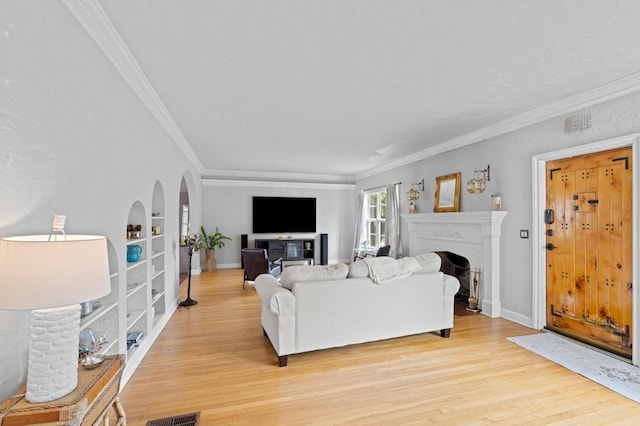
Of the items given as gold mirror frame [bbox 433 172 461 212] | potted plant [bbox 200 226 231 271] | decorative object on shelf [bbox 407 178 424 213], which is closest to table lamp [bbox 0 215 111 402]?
gold mirror frame [bbox 433 172 461 212]

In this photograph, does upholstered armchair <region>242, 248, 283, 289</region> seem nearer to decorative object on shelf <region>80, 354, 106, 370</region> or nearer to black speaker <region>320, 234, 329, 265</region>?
black speaker <region>320, 234, 329, 265</region>

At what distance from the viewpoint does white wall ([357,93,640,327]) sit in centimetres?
298

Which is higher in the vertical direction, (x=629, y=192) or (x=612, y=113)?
(x=612, y=113)

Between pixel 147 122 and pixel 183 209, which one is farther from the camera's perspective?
pixel 183 209

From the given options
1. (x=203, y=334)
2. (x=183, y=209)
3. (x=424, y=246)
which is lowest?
(x=203, y=334)

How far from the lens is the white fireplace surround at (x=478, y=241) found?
4.12m

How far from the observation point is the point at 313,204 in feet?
28.2

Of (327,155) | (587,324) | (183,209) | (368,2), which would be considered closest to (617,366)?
(587,324)

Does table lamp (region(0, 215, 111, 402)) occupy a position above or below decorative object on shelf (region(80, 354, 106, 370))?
above

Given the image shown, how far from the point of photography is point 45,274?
3.71ft

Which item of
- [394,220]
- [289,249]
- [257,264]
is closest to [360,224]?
[394,220]

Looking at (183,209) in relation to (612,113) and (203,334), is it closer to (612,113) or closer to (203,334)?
(203,334)

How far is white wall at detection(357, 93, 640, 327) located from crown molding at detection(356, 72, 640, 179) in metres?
0.06

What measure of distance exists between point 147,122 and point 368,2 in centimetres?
236
